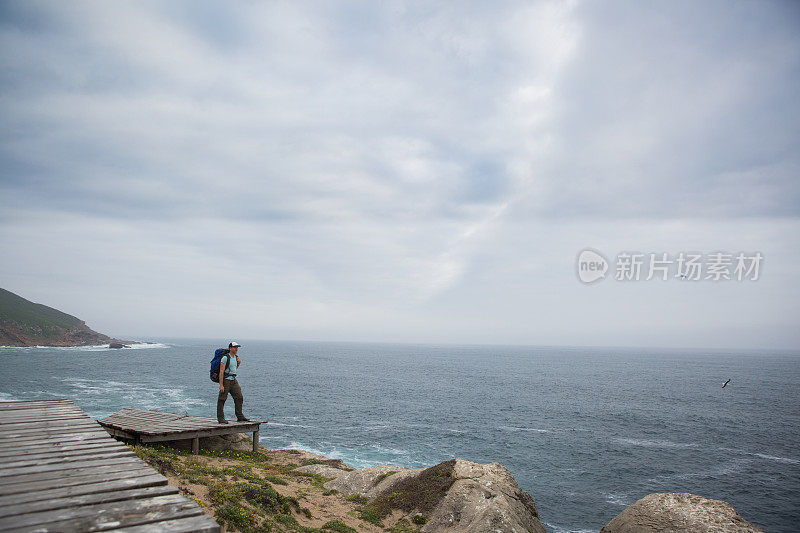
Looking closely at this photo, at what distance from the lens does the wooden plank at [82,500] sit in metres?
5.11

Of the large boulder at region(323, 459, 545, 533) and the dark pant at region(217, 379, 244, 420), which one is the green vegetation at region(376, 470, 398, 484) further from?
the dark pant at region(217, 379, 244, 420)

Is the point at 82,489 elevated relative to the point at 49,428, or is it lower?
elevated

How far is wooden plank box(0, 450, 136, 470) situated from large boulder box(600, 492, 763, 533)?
20.1 meters

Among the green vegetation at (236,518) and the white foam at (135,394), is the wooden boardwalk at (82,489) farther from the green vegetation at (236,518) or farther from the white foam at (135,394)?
the white foam at (135,394)

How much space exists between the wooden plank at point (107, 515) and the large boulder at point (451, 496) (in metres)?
12.8

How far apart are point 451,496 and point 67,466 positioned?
14.6 meters

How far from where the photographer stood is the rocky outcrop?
15641 mm

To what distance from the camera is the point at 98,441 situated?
8758 millimetres

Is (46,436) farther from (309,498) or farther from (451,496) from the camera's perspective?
(451,496)

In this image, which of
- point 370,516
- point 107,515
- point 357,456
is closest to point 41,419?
point 107,515

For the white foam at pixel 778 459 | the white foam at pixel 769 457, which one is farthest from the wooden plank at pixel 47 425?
the white foam at pixel 778 459

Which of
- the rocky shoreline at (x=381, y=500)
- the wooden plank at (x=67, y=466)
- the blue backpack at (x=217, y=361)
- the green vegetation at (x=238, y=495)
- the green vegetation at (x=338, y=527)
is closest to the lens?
the wooden plank at (x=67, y=466)

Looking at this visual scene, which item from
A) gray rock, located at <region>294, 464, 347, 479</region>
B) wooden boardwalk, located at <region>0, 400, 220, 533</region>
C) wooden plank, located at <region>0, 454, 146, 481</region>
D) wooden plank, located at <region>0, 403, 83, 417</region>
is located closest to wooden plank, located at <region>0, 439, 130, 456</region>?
wooden boardwalk, located at <region>0, 400, 220, 533</region>

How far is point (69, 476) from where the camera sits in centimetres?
646
